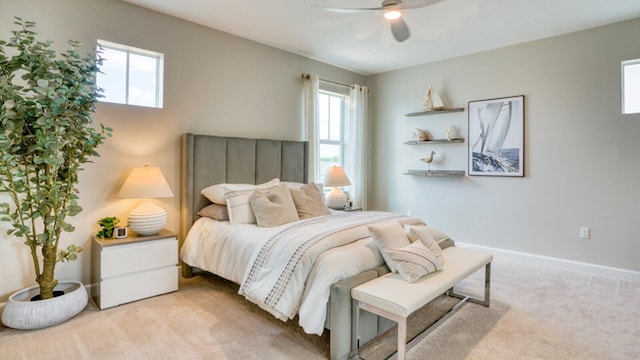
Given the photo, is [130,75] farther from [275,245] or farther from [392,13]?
[392,13]

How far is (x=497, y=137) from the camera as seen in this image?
4.42 metres

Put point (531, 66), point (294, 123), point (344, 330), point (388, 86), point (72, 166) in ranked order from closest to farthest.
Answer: point (344, 330)
point (72, 166)
point (531, 66)
point (294, 123)
point (388, 86)

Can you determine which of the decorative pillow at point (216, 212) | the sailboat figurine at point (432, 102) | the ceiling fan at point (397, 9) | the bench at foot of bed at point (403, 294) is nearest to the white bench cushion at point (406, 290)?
the bench at foot of bed at point (403, 294)

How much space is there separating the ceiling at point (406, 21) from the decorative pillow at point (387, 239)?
209 cm

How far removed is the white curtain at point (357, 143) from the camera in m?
5.34

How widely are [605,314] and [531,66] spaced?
289 centimetres

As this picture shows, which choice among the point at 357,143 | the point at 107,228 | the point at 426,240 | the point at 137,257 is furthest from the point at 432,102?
the point at 107,228

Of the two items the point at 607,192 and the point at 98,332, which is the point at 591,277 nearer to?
the point at 607,192

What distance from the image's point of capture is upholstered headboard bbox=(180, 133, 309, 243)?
350 centimetres

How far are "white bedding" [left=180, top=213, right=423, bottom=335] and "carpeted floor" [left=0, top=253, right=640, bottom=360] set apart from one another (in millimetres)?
270

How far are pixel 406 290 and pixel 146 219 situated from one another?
2287 millimetres

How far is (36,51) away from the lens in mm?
2354

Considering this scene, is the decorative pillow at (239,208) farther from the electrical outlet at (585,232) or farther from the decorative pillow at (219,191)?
the electrical outlet at (585,232)

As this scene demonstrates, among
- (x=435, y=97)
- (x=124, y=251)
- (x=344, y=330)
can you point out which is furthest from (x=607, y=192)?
(x=124, y=251)
